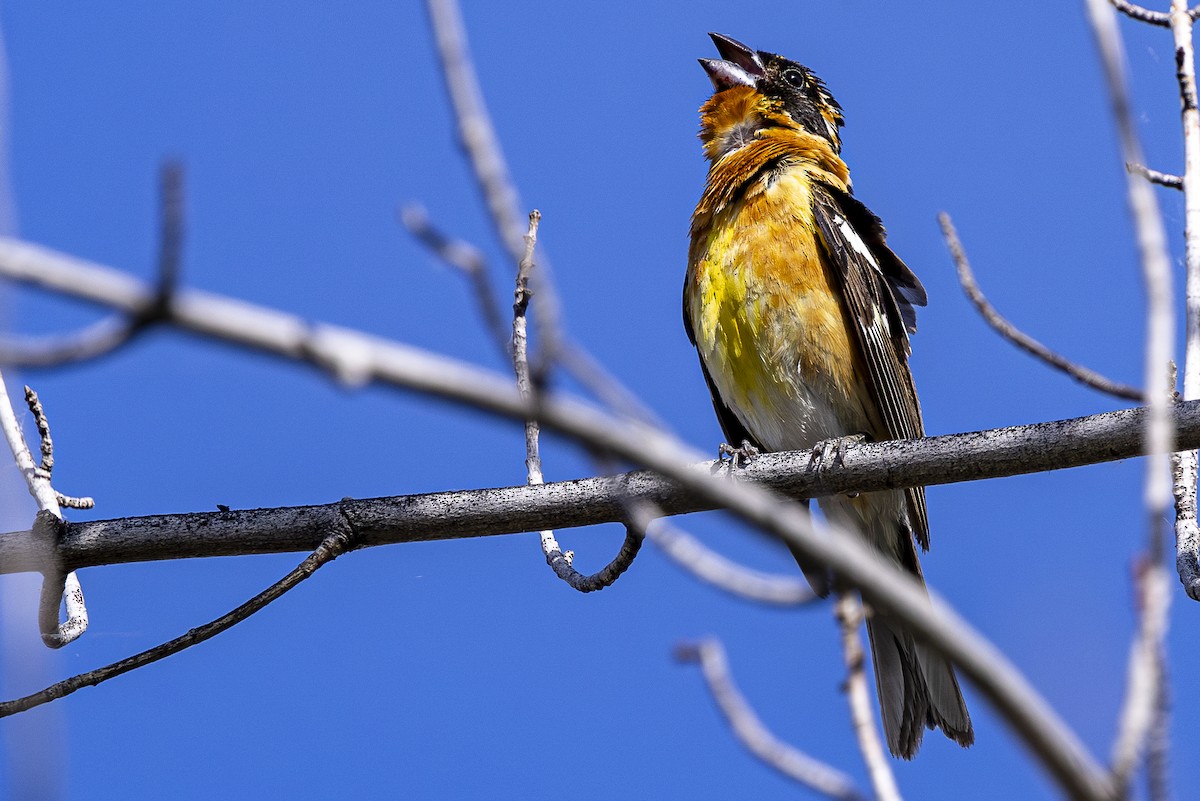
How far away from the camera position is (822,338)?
5781mm

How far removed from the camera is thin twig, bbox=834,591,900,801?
73.2 inches

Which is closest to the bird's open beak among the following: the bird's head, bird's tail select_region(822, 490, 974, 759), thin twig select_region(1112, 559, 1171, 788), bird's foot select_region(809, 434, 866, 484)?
the bird's head

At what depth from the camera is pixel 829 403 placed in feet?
19.3

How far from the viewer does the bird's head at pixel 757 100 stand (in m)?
6.97

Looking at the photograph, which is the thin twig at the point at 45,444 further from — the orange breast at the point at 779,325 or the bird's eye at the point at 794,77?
the bird's eye at the point at 794,77

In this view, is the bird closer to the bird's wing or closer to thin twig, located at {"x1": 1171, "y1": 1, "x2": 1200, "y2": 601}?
the bird's wing

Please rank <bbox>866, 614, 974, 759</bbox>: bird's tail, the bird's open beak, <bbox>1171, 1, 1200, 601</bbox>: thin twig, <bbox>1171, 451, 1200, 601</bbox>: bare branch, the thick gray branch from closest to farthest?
<bbox>1171, 1, 1200, 601</bbox>: thin twig < <bbox>1171, 451, 1200, 601</bbox>: bare branch < the thick gray branch < <bbox>866, 614, 974, 759</bbox>: bird's tail < the bird's open beak

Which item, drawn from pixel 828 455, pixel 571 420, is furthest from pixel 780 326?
pixel 571 420

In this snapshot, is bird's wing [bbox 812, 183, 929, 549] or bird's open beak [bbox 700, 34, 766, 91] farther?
bird's open beak [bbox 700, 34, 766, 91]

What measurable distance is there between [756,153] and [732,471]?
2.41m

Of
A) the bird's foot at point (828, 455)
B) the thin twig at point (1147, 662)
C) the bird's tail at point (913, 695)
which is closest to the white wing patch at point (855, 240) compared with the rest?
the bird's tail at point (913, 695)

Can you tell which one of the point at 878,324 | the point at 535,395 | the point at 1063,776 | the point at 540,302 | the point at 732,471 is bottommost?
the point at 1063,776

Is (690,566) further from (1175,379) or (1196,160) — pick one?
(1175,379)

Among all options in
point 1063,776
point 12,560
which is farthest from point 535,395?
point 12,560
